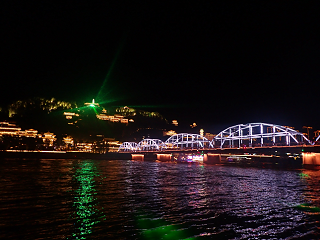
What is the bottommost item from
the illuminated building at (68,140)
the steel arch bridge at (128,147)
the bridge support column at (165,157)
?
the bridge support column at (165,157)

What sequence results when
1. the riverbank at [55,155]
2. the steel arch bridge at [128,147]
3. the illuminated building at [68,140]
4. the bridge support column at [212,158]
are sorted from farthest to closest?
1. the steel arch bridge at [128,147]
2. the illuminated building at [68,140]
3. the riverbank at [55,155]
4. the bridge support column at [212,158]

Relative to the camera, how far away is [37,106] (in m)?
188

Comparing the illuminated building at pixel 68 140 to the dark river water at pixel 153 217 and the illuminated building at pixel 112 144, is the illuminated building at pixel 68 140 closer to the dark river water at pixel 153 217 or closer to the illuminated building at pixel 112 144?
the illuminated building at pixel 112 144

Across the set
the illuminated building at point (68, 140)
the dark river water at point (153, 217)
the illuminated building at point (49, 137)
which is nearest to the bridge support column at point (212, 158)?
the dark river water at point (153, 217)

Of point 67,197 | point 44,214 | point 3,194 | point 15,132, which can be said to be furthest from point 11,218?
point 15,132

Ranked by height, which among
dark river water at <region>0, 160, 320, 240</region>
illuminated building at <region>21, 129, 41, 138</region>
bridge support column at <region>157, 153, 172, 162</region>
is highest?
illuminated building at <region>21, 129, 41, 138</region>

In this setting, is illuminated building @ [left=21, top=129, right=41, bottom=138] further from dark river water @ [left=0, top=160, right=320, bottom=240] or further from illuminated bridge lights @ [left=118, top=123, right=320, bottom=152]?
dark river water @ [left=0, top=160, right=320, bottom=240]

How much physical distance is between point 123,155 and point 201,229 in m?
141

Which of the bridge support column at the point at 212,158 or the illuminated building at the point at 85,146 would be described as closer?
the bridge support column at the point at 212,158

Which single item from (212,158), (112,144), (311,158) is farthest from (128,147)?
(311,158)

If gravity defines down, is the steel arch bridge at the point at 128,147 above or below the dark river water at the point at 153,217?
above

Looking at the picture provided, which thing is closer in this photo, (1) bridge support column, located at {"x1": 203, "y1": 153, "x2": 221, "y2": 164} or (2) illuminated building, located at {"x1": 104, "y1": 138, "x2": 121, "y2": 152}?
(1) bridge support column, located at {"x1": 203, "y1": 153, "x2": 221, "y2": 164}

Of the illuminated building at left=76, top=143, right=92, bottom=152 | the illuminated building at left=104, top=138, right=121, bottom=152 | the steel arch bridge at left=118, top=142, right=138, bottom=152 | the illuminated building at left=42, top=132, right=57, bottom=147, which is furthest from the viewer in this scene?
the illuminated building at left=104, top=138, right=121, bottom=152

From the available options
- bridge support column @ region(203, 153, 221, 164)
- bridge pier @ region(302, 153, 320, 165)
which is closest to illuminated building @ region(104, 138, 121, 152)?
bridge support column @ region(203, 153, 221, 164)
